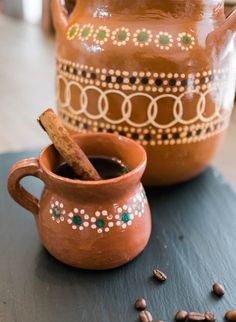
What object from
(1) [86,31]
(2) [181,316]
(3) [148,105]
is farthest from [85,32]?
(2) [181,316]

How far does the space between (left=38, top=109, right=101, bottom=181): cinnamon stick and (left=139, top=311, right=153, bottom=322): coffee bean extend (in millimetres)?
132

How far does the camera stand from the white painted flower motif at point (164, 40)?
1.59 ft

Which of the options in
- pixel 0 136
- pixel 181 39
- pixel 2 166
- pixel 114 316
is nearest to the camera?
pixel 114 316

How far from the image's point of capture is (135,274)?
0.43m

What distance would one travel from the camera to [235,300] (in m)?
0.40

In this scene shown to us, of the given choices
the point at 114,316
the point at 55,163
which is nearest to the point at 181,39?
the point at 55,163

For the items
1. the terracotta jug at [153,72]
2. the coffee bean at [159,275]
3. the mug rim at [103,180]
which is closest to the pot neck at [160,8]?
the terracotta jug at [153,72]

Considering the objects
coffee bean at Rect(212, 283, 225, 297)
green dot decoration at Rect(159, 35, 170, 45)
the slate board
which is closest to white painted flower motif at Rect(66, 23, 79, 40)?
green dot decoration at Rect(159, 35, 170, 45)

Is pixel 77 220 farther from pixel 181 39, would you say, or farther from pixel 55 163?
pixel 181 39

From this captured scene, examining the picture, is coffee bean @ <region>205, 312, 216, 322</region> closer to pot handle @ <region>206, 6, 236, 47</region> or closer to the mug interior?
the mug interior

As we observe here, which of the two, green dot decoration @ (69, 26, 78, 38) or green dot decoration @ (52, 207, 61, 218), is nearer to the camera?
green dot decoration @ (52, 207, 61, 218)

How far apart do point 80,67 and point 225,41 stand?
6.4 inches

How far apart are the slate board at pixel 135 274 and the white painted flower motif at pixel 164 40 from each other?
183 millimetres

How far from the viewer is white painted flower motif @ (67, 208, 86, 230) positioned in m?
0.41
